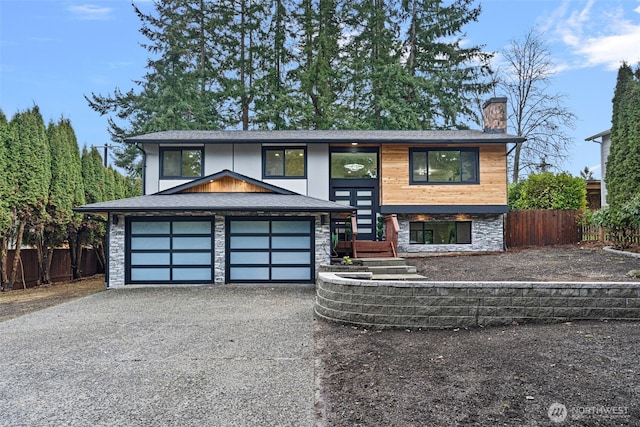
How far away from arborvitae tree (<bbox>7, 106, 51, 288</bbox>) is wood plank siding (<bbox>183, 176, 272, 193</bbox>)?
5109 millimetres

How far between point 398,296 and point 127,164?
936 inches

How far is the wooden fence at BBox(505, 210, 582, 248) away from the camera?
16.0 metres

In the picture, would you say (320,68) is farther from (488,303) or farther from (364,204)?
(488,303)

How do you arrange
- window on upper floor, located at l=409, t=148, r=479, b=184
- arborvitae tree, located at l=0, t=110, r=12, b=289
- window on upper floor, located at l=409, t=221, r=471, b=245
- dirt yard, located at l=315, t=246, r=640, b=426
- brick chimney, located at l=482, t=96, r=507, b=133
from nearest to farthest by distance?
dirt yard, located at l=315, t=246, r=640, b=426, arborvitae tree, located at l=0, t=110, r=12, b=289, window on upper floor, located at l=409, t=148, r=479, b=184, window on upper floor, located at l=409, t=221, r=471, b=245, brick chimney, located at l=482, t=96, r=507, b=133

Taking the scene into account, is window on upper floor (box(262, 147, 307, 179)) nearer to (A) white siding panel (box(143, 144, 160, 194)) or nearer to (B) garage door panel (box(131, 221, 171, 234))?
(A) white siding panel (box(143, 144, 160, 194))

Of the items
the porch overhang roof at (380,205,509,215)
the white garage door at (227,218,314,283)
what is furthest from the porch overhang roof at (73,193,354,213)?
the porch overhang roof at (380,205,509,215)

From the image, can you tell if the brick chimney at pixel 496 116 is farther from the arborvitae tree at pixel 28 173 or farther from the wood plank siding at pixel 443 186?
the arborvitae tree at pixel 28 173

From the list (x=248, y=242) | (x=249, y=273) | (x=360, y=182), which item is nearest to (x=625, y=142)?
(x=360, y=182)

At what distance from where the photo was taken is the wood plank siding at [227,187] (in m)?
13.3

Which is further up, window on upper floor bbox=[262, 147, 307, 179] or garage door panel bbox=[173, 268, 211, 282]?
window on upper floor bbox=[262, 147, 307, 179]

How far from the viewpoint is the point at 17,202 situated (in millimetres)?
12617

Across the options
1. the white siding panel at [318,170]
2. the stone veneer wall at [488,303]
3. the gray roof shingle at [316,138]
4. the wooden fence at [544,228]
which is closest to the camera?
the stone veneer wall at [488,303]

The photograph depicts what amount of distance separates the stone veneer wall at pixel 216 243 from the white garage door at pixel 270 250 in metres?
0.18

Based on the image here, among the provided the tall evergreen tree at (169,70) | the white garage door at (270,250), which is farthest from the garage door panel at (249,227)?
the tall evergreen tree at (169,70)
